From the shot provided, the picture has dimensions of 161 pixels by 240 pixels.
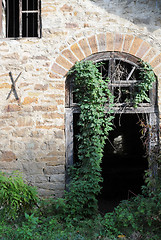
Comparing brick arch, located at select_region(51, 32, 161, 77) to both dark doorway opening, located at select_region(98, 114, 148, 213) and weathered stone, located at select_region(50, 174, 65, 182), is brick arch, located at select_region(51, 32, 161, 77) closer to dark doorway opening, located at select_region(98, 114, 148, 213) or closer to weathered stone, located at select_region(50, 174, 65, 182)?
weathered stone, located at select_region(50, 174, 65, 182)

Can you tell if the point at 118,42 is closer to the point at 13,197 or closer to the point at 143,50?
the point at 143,50

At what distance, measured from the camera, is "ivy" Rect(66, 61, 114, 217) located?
413 cm

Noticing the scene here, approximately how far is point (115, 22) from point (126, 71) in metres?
0.94

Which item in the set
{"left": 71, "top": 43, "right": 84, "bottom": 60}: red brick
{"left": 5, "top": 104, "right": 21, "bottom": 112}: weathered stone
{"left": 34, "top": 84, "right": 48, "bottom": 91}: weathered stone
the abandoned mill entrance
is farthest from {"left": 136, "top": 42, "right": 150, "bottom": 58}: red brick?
{"left": 5, "top": 104, "right": 21, "bottom": 112}: weathered stone

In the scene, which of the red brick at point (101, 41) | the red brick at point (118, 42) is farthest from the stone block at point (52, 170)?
the red brick at point (118, 42)

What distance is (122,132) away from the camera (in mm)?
8812

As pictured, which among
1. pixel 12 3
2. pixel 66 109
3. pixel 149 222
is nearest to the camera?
pixel 149 222

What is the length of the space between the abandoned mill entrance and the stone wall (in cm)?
17

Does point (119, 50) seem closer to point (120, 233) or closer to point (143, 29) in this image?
point (143, 29)

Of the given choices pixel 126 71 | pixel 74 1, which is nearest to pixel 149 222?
pixel 126 71

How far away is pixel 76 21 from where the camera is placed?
4555 millimetres

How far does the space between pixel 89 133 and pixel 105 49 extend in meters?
1.57

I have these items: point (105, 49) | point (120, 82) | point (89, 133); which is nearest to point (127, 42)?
point (105, 49)

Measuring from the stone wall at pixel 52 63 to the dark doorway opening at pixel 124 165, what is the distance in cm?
303
